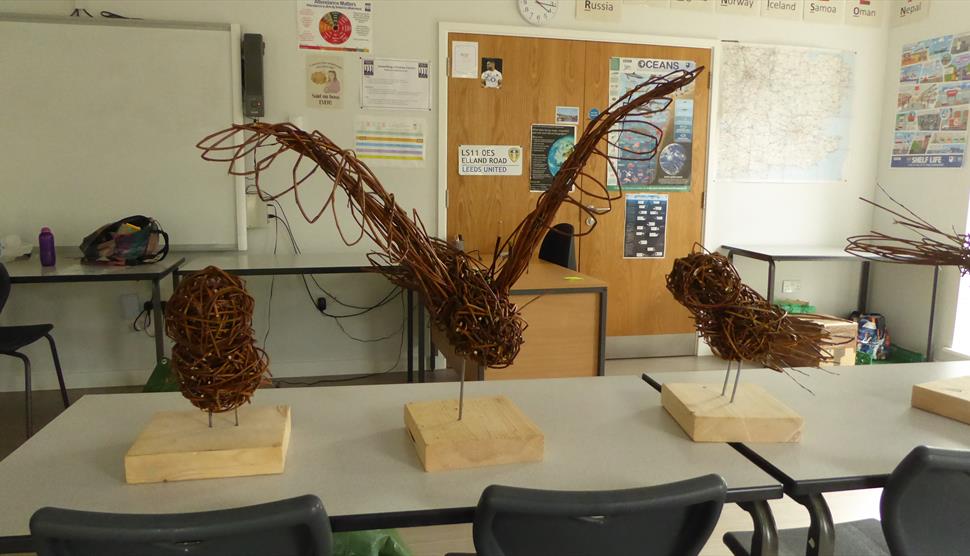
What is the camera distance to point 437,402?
1.39 metres

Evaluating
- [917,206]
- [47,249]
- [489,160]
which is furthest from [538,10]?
[47,249]

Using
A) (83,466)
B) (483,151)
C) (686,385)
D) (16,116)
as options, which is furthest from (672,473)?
(16,116)

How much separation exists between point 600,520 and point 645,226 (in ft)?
12.5

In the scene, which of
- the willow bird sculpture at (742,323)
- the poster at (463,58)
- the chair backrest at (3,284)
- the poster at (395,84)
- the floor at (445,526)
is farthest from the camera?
the poster at (463,58)

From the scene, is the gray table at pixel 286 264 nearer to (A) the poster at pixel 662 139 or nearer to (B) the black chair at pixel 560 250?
(B) the black chair at pixel 560 250

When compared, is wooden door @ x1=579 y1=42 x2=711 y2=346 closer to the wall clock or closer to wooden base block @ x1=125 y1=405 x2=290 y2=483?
the wall clock

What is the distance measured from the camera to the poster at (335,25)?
3924 millimetres

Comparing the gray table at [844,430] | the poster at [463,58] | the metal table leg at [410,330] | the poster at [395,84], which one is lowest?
the metal table leg at [410,330]

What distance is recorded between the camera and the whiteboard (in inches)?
143

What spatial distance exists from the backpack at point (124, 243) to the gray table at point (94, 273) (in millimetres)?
62

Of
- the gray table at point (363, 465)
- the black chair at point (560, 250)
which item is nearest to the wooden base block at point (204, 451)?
the gray table at point (363, 465)

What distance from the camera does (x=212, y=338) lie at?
1084mm

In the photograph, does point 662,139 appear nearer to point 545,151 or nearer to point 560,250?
point 545,151

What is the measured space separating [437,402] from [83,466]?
646 mm
